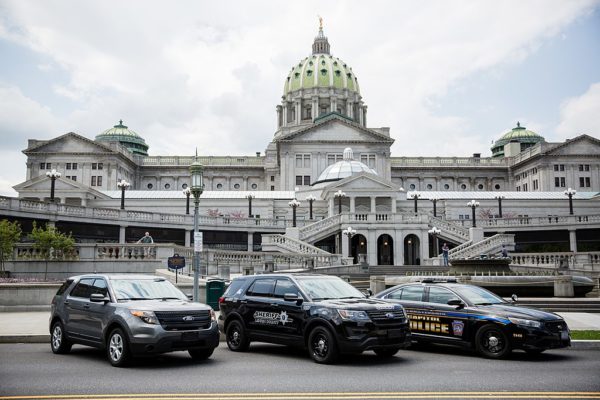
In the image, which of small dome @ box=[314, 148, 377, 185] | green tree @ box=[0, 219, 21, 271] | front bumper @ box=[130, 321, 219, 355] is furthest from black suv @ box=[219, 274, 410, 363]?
small dome @ box=[314, 148, 377, 185]

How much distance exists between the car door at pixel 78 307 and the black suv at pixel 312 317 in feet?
11.7

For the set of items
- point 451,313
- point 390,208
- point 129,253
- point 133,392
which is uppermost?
point 390,208

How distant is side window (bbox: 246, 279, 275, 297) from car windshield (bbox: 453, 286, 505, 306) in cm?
482

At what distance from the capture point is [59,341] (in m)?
14.6

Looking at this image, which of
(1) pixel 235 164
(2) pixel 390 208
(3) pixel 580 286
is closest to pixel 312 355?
(3) pixel 580 286

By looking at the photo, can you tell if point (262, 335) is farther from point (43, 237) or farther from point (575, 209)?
point (575, 209)

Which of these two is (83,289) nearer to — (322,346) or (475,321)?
(322,346)

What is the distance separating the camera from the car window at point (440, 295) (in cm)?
1536

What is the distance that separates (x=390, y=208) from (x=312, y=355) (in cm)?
6313

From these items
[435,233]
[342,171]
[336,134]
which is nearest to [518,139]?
[336,134]

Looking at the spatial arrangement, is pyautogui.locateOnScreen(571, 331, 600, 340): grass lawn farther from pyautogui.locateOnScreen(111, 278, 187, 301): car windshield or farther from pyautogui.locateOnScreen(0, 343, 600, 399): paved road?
pyautogui.locateOnScreen(111, 278, 187, 301): car windshield

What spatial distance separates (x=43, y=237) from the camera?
30.9 m

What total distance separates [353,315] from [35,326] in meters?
11.3

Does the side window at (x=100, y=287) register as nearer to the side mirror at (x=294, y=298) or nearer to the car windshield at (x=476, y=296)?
the side mirror at (x=294, y=298)
